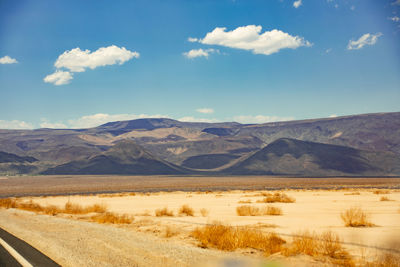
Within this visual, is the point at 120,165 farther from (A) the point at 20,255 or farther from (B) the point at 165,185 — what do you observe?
(A) the point at 20,255

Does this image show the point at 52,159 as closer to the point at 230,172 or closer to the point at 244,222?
the point at 230,172

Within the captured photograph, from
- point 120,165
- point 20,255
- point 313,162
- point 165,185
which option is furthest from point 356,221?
point 313,162

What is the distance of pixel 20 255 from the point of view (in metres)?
8.92

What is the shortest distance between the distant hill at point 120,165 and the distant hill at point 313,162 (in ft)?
79.9

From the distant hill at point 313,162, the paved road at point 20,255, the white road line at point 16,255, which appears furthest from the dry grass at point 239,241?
A: the distant hill at point 313,162

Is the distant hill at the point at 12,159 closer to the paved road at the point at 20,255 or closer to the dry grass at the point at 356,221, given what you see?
the paved road at the point at 20,255

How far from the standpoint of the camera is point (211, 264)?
8.13 m

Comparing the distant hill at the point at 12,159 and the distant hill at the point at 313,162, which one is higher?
the distant hill at the point at 12,159

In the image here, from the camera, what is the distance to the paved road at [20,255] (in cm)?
798

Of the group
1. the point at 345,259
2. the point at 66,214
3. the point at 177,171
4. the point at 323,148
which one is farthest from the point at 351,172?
the point at 345,259

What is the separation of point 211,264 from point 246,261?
868 millimetres

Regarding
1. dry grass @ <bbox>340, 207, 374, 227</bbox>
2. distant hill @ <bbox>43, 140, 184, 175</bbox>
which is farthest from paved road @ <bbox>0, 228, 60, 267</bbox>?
distant hill @ <bbox>43, 140, 184, 175</bbox>

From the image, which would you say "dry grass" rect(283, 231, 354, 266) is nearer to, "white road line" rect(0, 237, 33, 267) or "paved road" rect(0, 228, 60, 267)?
"paved road" rect(0, 228, 60, 267)

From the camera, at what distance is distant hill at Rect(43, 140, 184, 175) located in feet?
393
